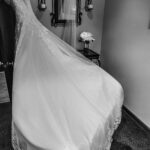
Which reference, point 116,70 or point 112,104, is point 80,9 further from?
point 112,104

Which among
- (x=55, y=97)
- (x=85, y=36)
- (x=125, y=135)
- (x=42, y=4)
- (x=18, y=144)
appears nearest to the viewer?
(x=18, y=144)

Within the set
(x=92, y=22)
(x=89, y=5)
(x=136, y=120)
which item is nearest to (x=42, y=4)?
(x=89, y=5)

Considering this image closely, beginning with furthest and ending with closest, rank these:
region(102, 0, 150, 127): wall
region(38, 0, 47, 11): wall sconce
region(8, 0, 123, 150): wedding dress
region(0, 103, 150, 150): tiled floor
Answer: region(38, 0, 47, 11): wall sconce, region(102, 0, 150, 127): wall, region(0, 103, 150, 150): tiled floor, region(8, 0, 123, 150): wedding dress

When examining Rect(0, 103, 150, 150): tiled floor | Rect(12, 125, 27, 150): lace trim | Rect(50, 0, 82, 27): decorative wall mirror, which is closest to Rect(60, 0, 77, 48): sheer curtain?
Rect(50, 0, 82, 27): decorative wall mirror

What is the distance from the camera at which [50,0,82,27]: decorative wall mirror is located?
2.62 metres

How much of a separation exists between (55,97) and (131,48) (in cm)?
143

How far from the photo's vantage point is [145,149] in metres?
1.87

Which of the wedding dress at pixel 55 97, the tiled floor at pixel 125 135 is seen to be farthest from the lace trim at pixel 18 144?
the tiled floor at pixel 125 135

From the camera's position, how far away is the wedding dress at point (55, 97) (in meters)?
1.13

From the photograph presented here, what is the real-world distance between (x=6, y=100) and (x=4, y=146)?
2.58ft

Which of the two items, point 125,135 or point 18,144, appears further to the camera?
point 125,135

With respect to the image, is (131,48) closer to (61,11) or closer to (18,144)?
(61,11)

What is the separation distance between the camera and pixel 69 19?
273cm

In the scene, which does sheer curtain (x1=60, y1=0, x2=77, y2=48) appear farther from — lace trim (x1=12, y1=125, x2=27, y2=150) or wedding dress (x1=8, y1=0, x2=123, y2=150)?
lace trim (x1=12, y1=125, x2=27, y2=150)
